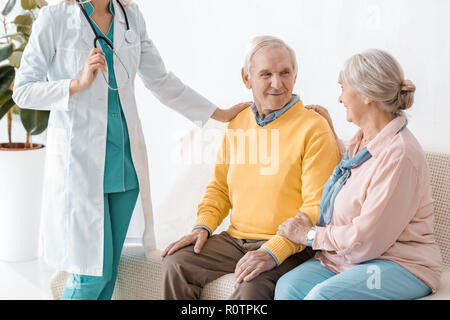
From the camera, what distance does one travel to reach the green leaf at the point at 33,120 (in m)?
2.95

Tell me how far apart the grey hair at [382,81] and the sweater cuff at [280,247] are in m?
0.56

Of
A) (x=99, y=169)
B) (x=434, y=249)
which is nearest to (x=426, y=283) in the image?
(x=434, y=249)

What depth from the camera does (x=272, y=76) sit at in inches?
77.6

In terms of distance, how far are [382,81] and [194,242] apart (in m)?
0.92

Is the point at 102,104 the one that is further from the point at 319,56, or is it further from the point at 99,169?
the point at 319,56

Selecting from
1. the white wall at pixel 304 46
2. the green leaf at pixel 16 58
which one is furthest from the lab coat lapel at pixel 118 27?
the green leaf at pixel 16 58

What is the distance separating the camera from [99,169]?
196 centimetres

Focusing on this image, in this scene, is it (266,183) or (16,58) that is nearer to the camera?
(266,183)

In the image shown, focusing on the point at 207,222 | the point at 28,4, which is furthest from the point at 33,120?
the point at 207,222

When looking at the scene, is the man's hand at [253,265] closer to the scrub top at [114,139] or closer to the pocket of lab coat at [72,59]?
the scrub top at [114,139]

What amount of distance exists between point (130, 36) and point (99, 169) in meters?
0.51

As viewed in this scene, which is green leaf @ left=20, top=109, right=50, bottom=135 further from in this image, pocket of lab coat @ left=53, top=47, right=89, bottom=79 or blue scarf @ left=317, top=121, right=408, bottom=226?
blue scarf @ left=317, top=121, right=408, bottom=226

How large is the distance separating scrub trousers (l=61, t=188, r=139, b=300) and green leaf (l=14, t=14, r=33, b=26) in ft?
4.83

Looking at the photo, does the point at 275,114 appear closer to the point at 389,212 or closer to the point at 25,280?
the point at 389,212
